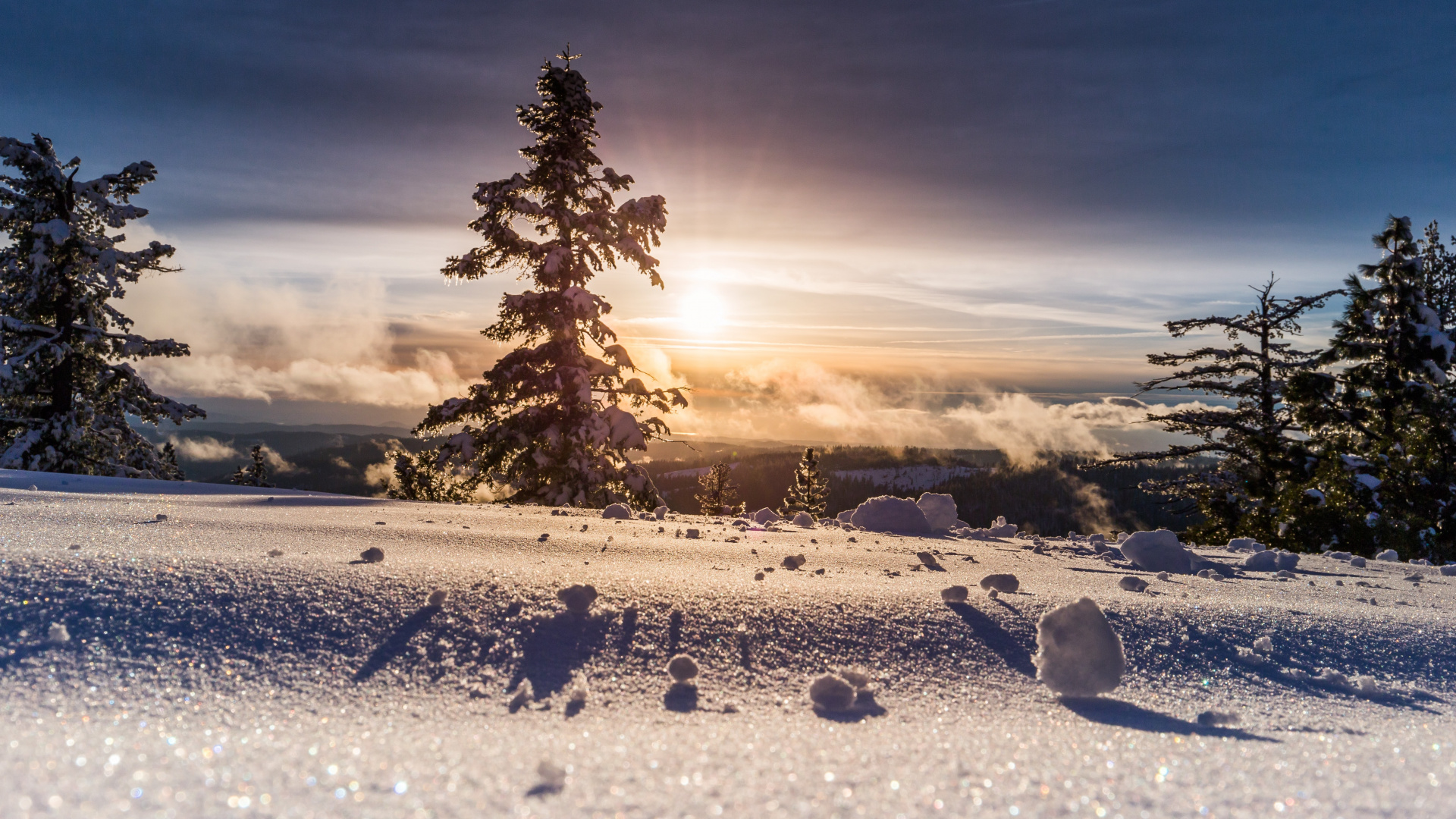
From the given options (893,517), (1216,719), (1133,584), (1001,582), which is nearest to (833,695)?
(1216,719)

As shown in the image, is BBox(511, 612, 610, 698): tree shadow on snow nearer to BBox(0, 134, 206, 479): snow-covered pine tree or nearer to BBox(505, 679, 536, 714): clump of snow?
BBox(505, 679, 536, 714): clump of snow

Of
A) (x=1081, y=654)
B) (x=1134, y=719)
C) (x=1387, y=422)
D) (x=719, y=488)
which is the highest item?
(x=1387, y=422)

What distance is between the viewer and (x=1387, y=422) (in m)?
13.3

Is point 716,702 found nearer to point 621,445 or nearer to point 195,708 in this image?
point 195,708

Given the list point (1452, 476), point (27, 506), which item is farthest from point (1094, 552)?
point (1452, 476)

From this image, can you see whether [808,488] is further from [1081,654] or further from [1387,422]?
[1081,654]

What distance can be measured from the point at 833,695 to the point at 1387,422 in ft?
54.2

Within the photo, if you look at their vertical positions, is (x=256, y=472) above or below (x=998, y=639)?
below

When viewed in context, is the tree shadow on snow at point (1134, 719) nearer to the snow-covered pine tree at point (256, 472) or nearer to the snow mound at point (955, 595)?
the snow mound at point (955, 595)

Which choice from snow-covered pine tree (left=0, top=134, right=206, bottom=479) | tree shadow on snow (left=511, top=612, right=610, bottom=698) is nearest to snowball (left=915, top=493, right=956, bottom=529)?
tree shadow on snow (left=511, top=612, right=610, bottom=698)

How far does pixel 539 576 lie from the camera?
110 inches

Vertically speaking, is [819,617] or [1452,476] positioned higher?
[1452,476]

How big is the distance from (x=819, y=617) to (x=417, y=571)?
1482 millimetres

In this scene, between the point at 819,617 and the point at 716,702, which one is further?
the point at 819,617
